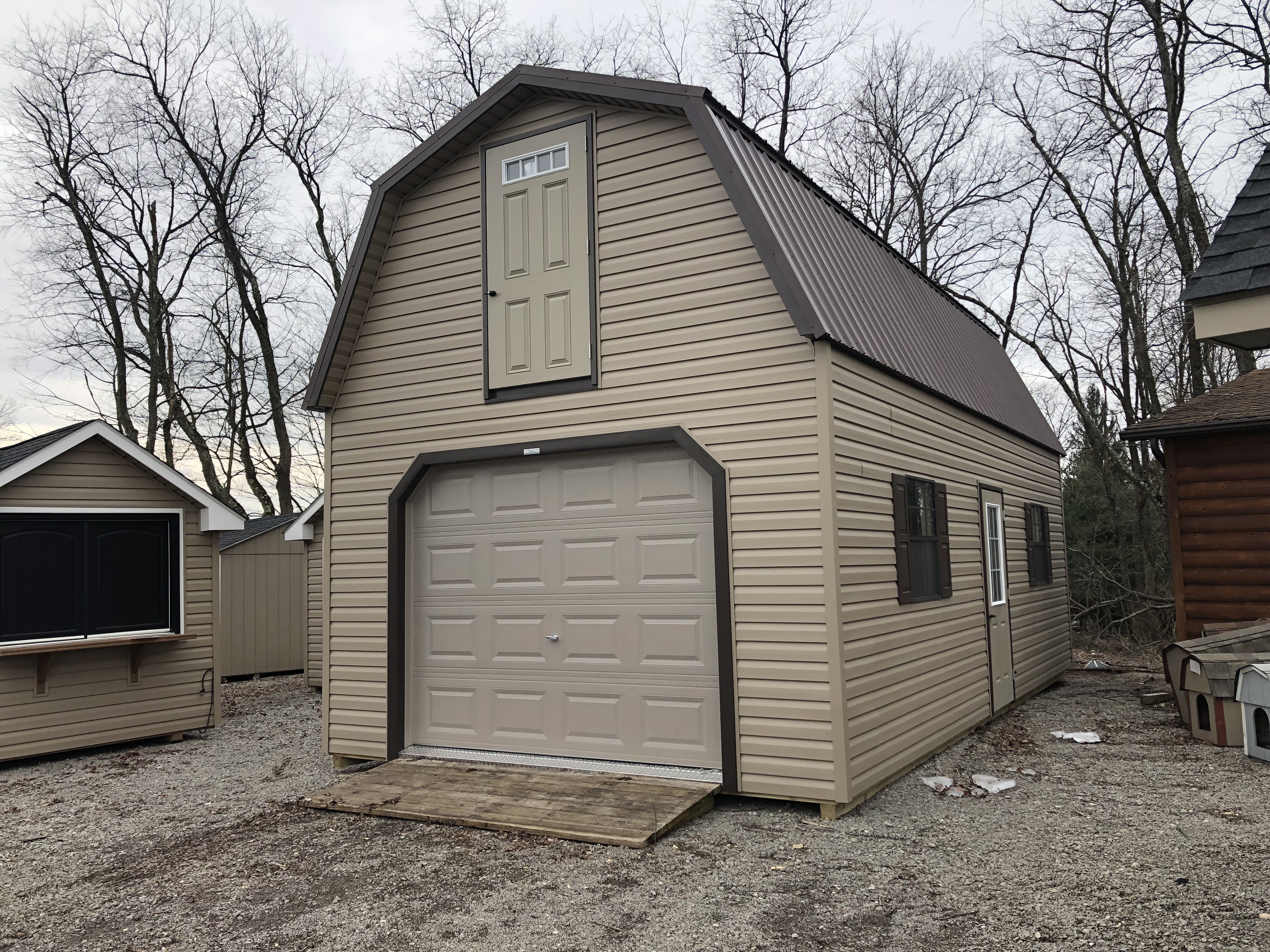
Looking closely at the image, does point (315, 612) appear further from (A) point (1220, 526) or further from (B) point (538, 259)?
(A) point (1220, 526)

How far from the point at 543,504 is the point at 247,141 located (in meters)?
16.6

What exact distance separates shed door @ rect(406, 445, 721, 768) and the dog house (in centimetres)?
419

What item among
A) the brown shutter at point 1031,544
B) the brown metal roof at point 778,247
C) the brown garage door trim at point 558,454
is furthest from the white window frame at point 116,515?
the brown shutter at point 1031,544

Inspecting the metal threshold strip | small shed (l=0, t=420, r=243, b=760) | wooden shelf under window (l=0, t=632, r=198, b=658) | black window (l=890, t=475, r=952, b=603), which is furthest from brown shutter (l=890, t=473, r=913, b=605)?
wooden shelf under window (l=0, t=632, r=198, b=658)

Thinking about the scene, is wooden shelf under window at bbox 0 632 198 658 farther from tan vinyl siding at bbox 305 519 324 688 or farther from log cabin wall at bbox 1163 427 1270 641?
log cabin wall at bbox 1163 427 1270 641

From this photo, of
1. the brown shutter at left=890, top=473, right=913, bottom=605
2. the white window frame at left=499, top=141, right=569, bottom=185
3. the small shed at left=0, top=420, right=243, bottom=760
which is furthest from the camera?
the small shed at left=0, top=420, right=243, bottom=760

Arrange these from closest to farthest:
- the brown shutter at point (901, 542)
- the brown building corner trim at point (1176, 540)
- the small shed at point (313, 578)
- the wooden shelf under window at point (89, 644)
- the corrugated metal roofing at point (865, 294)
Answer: the corrugated metal roofing at point (865, 294), the brown shutter at point (901, 542), the wooden shelf under window at point (89, 644), the brown building corner trim at point (1176, 540), the small shed at point (313, 578)

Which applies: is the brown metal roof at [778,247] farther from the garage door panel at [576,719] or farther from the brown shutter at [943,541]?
the garage door panel at [576,719]

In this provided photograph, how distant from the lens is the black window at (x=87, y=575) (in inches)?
340

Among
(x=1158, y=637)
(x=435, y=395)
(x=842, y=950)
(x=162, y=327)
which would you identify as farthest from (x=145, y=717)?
(x=1158, y=637)

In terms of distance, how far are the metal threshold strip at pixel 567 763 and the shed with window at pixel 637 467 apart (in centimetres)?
5

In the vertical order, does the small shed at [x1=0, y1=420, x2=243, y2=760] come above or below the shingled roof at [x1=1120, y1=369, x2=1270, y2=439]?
below

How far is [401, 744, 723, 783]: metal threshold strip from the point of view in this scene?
6391mm

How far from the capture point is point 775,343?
6.24m
